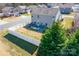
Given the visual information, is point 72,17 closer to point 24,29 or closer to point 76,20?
point 76,20

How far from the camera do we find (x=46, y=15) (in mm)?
2463

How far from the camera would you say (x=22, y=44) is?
251cm

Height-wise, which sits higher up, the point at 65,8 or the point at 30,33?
the point at 65,8

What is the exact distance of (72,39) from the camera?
2459mm

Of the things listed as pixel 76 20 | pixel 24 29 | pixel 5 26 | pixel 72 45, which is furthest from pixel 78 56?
pixel 5 26

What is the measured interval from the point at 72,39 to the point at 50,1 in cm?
41

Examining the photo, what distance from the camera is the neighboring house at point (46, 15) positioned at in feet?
8.07

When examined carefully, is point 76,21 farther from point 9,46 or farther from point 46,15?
point 9,46

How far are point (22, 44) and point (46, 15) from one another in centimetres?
36

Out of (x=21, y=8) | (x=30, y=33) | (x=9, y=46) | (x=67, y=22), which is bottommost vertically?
(x=9, y=46)

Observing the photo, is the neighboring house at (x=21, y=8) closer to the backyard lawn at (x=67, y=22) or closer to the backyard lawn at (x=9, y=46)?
the backyard lawn at (x=9, y=46)

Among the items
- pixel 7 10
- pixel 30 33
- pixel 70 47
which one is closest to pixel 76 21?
pixel 70 47

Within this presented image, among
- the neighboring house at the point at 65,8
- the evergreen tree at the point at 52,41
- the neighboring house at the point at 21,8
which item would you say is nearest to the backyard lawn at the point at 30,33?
the evergreen tree at the point at 52,41

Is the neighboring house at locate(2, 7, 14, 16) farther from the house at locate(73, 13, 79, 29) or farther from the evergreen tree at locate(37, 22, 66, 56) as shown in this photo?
the house at locate(73, 13, 79, 29)
